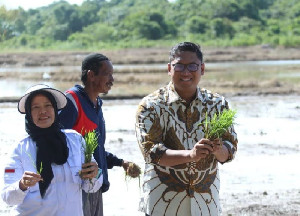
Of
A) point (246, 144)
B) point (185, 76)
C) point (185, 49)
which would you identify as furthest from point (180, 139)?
point (246, 144)

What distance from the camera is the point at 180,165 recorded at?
14.1 ft

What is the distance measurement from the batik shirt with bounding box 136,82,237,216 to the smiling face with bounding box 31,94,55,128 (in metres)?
0.59

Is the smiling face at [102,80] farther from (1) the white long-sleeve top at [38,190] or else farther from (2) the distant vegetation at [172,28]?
(2) the distant vegetation at [172,28]

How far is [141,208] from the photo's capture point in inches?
176

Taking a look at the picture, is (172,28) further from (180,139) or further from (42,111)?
(42,111)

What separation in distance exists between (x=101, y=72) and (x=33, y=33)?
7328 centimetres

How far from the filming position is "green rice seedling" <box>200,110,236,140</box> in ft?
13.4

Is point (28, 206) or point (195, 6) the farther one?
point (195, 6)

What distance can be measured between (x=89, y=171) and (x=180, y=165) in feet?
1.98

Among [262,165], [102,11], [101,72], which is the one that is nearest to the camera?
[101,72]

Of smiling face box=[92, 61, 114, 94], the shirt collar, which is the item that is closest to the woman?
the shirt collar

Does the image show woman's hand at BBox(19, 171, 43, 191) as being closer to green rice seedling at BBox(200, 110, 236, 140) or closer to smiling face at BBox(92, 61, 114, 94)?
green rice seedling at BBox(200, 110, 236, 140)

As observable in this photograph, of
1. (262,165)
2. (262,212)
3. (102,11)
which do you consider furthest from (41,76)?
(102,11)

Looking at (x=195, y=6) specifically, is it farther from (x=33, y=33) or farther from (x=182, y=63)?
(x=182, y=63)
